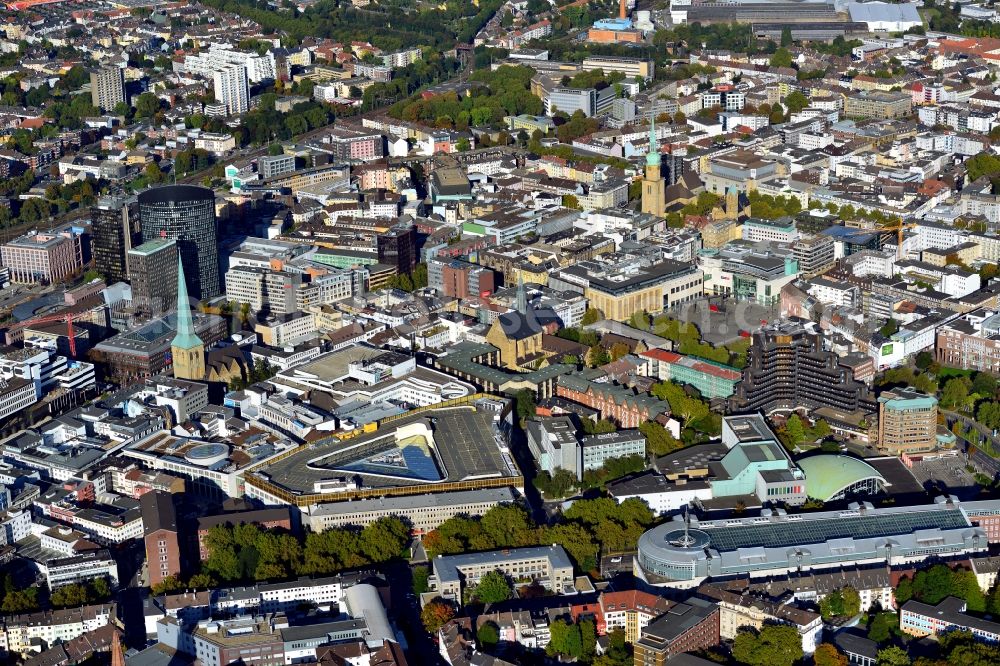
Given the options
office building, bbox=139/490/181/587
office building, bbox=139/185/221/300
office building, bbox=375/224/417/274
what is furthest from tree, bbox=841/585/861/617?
office building, bbox=139/185/221/300

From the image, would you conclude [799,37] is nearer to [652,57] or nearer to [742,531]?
[652,57]

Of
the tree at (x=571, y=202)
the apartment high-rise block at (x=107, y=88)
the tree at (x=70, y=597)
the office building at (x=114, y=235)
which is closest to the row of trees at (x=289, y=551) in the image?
the tree at (x=70, y=597)

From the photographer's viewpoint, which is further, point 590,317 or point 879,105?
point 879,105

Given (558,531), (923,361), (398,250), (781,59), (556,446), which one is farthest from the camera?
(781,59)

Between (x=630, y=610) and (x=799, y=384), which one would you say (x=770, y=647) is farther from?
(x=799, y=384)

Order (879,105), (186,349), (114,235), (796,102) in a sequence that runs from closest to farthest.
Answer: (186,349) → (114,235) → (879,105) → (796,102)

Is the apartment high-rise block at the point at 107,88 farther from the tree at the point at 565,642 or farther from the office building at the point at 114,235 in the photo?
the tree at the point at 565,642

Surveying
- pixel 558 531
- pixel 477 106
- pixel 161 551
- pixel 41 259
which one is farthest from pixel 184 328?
pixel 477 106
